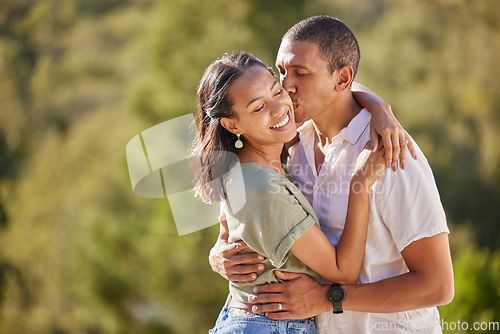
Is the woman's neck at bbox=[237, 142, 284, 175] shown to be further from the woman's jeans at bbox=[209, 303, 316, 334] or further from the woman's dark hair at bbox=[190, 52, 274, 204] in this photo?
the woman's jeans at bbox=[209, 303, 316, 334]

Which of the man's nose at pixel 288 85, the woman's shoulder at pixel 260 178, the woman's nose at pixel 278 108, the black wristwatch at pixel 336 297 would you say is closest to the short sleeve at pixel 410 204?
the black wristwatch at pixel 336 297

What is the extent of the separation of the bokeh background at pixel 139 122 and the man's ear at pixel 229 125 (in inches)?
380

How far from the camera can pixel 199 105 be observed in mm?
2422

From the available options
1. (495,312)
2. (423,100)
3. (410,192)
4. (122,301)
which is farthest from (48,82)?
(410,192)

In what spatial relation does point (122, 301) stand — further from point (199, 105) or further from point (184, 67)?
point (199, 105)

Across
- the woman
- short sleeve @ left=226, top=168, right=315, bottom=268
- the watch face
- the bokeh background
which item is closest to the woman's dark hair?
the woman

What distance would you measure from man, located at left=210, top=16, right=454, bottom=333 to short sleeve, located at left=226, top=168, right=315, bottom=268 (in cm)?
16

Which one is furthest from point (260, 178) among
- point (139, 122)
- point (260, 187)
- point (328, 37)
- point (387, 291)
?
point (139, 122)

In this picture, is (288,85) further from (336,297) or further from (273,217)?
(336,297)

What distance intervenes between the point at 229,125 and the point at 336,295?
83 centimetres

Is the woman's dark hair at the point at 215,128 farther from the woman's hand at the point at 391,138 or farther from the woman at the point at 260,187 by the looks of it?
the woman's hand at the point at 391,138

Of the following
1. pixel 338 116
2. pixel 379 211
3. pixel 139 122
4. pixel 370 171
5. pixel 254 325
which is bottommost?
pixel 254 325

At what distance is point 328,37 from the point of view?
250 centimetres

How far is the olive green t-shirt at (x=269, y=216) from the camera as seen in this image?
2100 millimetres
